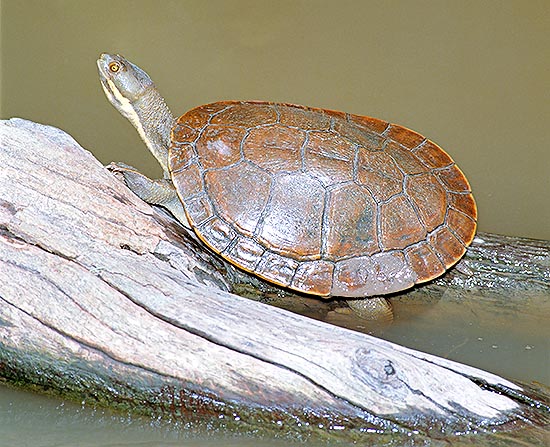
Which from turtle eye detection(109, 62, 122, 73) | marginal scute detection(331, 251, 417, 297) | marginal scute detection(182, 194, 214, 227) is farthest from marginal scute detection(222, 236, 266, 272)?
turtle eye detection(109, 62, 122, 73)

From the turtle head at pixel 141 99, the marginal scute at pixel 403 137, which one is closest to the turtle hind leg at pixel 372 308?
the marginal scute at pixel 403 137

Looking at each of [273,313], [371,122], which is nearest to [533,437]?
[273,313]

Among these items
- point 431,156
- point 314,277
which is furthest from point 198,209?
point 431,156

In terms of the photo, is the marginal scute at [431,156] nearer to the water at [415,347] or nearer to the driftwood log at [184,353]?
the water at [415,347]

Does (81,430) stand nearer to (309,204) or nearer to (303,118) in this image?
(309,204)

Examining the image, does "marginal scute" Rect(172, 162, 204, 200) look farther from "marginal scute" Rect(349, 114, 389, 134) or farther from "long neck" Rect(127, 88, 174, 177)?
"marginal scute" Rect(349, 114, 389, 134)

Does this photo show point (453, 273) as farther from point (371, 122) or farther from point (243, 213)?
point (243, 213)
